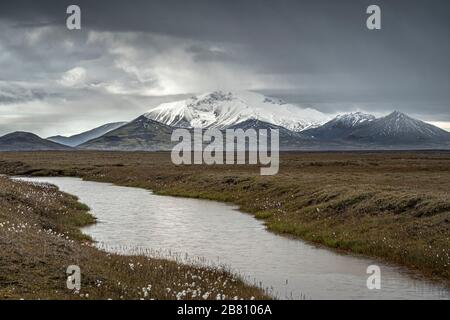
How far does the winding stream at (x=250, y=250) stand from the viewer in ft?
65.1

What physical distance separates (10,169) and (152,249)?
300ft

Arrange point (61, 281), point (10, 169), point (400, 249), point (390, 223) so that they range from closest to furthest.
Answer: point (61, 281)
point (400, 249)
point (390, 223)
point (10, 169)

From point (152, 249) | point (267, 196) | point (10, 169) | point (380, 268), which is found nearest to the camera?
point (380, 268)

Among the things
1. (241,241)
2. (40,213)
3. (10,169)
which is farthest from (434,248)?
(10,169)

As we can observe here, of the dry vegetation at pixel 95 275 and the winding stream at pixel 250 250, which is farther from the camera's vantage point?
the winding stream at pixel 250 250

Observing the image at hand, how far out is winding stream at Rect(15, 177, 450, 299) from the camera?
1983cm

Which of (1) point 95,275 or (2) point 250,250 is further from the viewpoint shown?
(2) point 250,250

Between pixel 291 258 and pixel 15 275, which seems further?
pixel 291 258

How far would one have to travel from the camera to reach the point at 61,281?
662 inches

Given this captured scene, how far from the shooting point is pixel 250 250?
2777 cm

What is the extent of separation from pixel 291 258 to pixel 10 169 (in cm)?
9638

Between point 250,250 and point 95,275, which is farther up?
point 95,275

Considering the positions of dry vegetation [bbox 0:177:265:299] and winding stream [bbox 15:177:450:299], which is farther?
winding stream [bbox 15:177:450:299]
